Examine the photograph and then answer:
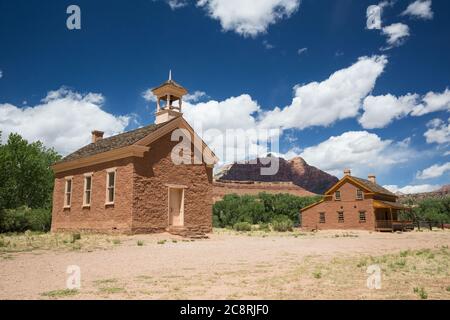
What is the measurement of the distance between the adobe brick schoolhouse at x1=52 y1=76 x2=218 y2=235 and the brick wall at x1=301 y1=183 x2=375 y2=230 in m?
26.3

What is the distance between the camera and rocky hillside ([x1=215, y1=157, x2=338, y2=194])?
159875 millimetres

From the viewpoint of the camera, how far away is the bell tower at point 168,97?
79.7ft

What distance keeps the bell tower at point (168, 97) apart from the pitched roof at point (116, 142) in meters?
0.93

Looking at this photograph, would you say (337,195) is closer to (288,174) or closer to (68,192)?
(68,192)

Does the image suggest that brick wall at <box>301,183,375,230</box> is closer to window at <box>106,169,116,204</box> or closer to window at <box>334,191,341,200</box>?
window at <box>334,191,341,200</box>

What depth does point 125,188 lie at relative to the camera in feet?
67.9

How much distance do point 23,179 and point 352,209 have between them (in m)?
38.4

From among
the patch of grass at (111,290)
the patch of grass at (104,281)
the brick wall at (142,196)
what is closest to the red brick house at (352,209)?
the brick wall at (142,196)
